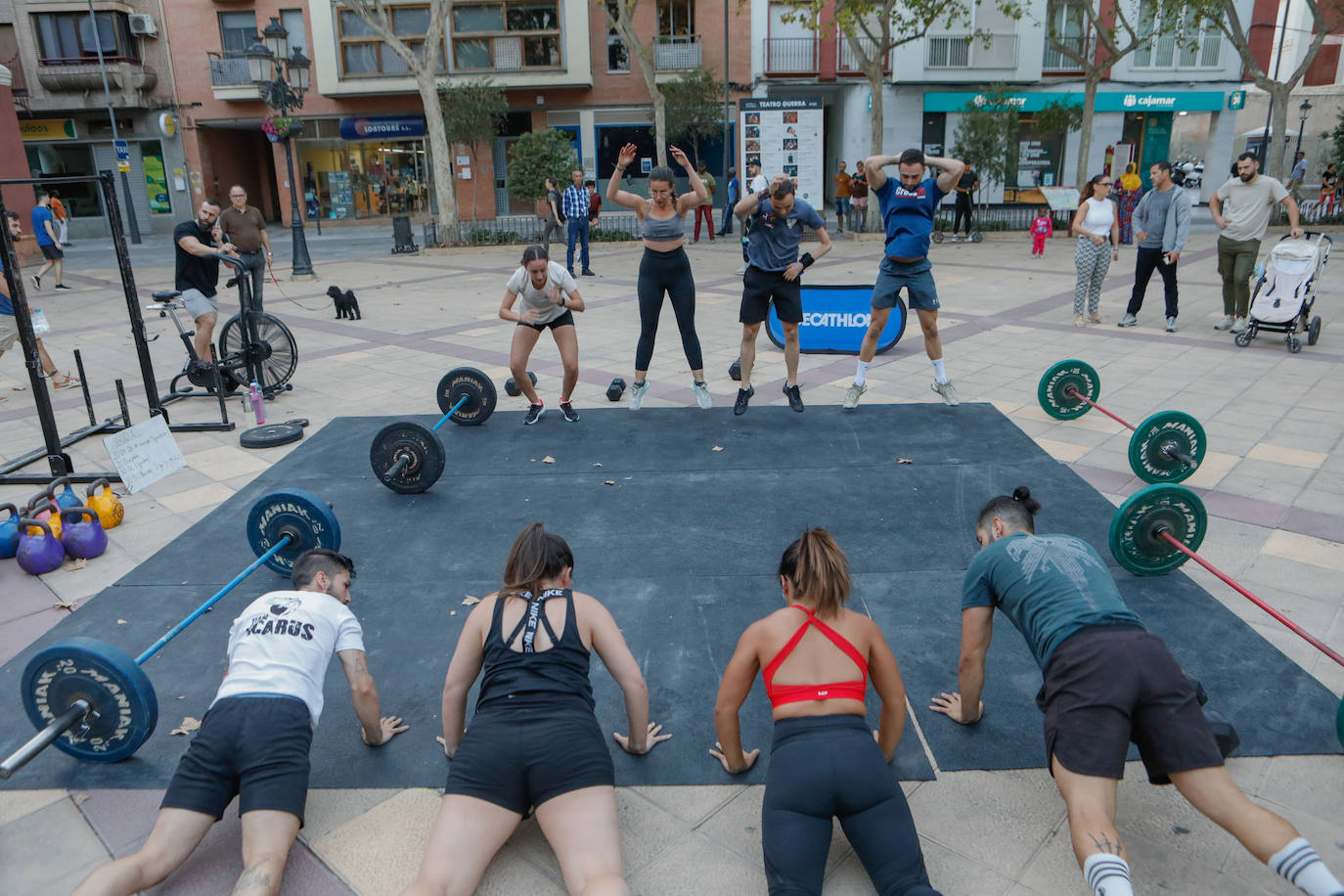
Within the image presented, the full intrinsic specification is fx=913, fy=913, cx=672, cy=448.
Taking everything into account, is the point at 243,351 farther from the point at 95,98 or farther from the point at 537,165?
the point at 95,98

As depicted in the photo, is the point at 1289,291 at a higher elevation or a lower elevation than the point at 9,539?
higher

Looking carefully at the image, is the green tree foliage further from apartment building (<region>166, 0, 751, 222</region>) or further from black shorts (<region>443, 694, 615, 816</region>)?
black shorts (<region>443, 694, 615, 816</region>)

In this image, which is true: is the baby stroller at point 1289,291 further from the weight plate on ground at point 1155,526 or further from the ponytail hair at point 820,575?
the ponytail hair at point 820,575

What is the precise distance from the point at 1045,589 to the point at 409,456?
4202 mm

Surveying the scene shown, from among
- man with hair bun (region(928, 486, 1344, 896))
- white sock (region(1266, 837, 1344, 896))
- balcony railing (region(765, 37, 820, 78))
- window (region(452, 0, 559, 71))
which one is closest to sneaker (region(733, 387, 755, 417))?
man with hair bun (region(928, 486, 1344, 896))

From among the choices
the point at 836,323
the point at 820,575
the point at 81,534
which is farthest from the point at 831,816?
the point at 836,323

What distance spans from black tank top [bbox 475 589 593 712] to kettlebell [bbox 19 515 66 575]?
3.65 metres

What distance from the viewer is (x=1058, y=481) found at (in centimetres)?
613

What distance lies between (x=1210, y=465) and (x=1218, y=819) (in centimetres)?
446

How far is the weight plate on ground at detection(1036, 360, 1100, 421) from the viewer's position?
723cm

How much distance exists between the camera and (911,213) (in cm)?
727

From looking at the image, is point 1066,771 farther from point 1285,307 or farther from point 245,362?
point 1285,307

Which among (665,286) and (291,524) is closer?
(291,524)

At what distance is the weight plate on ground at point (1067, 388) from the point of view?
7.23 m
